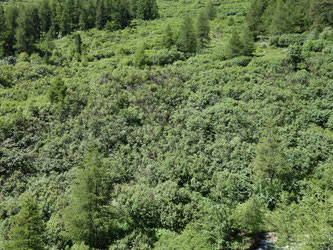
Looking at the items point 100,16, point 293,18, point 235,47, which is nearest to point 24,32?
point 100,16

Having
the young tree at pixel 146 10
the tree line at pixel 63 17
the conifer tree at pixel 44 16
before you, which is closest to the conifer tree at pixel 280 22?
the young tree at pixel 146 10

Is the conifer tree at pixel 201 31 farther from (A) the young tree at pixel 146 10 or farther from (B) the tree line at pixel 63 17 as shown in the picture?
(A) the young tree at pixel 146 10

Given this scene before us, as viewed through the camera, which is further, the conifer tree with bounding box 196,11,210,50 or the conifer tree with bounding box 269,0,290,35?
the conifer tree with bounding box 269,0,290,35

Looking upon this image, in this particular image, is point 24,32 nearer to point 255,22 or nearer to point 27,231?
point 27,231

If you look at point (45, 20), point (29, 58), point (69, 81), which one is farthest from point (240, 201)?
point (45, 20)

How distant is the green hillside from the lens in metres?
16.7

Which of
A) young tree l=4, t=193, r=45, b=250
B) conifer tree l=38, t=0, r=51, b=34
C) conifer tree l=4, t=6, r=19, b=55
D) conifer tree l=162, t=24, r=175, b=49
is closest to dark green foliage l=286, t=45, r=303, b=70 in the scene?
conifer tree l=162, t=24, r=175, b=49

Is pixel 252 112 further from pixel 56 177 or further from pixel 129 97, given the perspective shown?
pixel 56 177

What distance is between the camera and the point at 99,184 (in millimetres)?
17453

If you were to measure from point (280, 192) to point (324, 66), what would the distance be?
27344 mm

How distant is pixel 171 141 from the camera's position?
2778cm

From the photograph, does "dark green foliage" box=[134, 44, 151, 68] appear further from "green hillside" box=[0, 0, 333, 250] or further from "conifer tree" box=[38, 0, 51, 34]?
"conifer tree" box=[38, 0, 51, 34]

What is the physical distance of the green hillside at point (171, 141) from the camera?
54.9 feet

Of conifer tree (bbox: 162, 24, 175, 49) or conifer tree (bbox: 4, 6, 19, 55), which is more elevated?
conifer tree (bbox: 4, 6, 19, 55)
